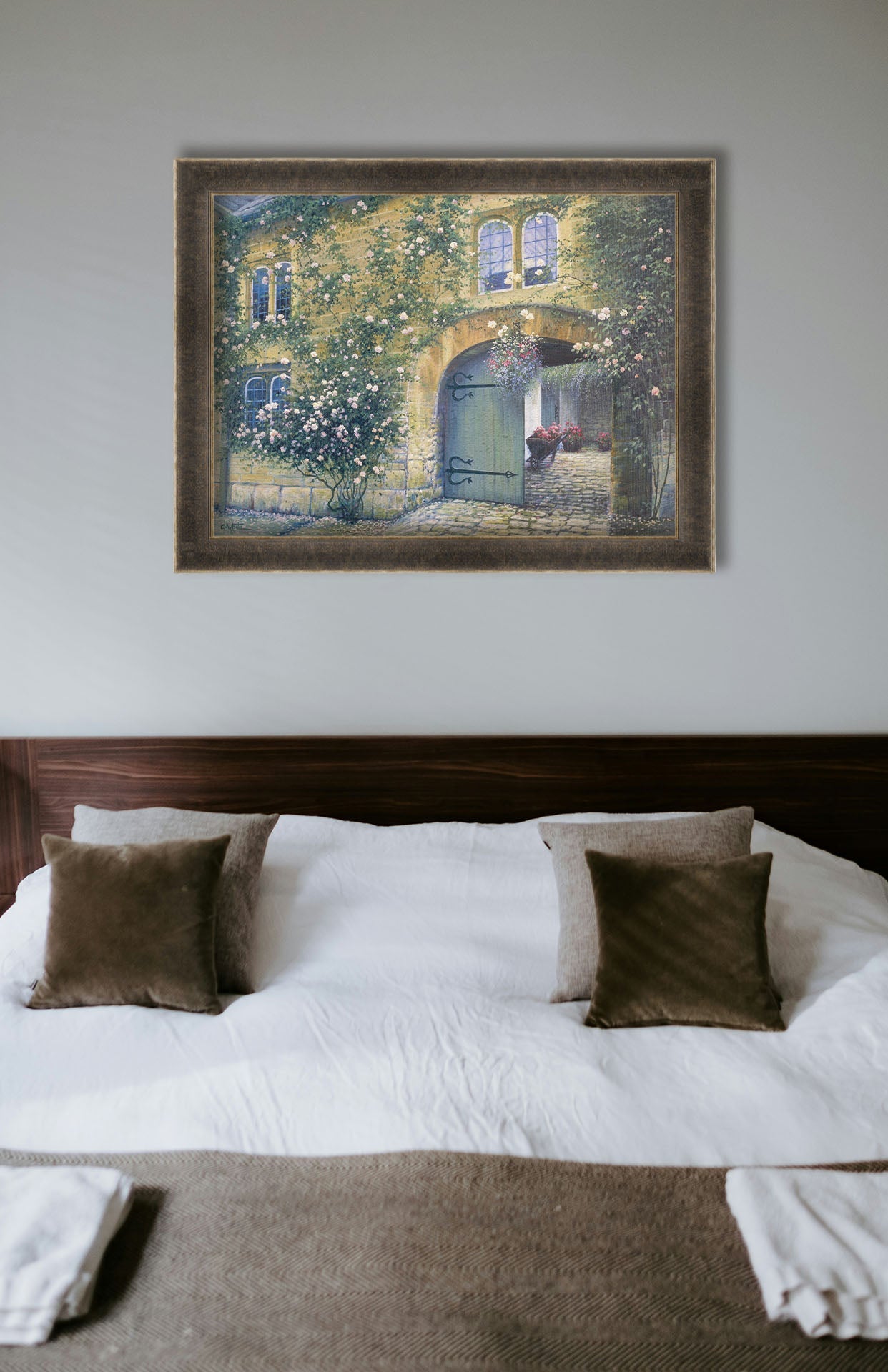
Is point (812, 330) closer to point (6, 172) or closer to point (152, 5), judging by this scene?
point (152, 5)

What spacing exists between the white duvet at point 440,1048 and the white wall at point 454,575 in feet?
1.81

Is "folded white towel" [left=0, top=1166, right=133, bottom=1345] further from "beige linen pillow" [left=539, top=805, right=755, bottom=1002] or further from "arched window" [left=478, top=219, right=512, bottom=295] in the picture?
"arched window" [left=478, top=219, right=512, bottom=295]

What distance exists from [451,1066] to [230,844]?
71cm

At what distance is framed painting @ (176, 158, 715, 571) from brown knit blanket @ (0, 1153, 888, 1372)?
1.52 metres

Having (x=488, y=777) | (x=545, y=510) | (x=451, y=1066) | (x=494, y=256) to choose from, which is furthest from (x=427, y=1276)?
(x=494, y=256)

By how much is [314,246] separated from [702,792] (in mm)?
1786

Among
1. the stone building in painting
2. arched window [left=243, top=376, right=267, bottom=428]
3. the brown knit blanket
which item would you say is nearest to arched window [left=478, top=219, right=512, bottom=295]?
the stone building in painting

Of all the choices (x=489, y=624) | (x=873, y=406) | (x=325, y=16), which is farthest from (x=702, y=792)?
(x=325, y=16)

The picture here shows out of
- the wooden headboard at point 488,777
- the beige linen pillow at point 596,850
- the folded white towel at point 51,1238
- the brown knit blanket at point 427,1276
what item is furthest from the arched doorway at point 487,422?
the folded white towel at point 51,1238

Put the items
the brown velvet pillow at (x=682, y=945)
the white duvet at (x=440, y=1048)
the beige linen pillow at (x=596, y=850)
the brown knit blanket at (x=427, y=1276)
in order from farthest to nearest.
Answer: the beige linen pillow at (x=596, y=850), the brown velvet pillow at (x=682, y=945), the white duvet at (x=440, y=1048), the brown knit blanket at (x=427, y=1276)

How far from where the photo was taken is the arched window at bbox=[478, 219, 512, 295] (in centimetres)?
231

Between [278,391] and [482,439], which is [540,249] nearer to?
[482,439]

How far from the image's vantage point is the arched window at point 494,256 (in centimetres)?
231

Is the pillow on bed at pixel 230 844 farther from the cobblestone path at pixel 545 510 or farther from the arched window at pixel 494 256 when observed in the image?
the arched window at pixel 494 256
